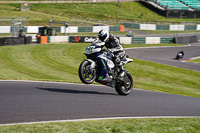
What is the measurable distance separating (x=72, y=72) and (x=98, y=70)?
9000 millimetres

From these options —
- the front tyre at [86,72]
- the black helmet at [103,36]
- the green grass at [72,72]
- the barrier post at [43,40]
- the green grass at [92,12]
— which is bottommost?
the green grass at [72,72]

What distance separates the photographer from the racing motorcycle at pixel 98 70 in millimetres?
9898

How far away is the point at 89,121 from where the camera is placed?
709cm

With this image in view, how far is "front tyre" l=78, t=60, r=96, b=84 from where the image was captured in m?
9.73

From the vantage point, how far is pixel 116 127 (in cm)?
656

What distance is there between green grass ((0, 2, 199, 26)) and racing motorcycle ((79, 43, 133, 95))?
54.1 m

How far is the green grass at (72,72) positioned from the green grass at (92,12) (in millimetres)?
40055

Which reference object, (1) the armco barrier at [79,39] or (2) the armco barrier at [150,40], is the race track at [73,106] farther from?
(2) the armco barrier at [150,40]

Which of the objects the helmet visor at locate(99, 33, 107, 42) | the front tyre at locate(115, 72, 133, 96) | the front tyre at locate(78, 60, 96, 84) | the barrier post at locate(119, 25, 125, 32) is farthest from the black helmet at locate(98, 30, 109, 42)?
the barrier post at locate(119, 25, 125, 32)

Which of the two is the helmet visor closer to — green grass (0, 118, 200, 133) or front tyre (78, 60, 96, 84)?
front tyre (78, 60, 96, 84)

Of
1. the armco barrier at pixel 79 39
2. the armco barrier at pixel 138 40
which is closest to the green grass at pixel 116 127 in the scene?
the armco barrier at pixel 79 39

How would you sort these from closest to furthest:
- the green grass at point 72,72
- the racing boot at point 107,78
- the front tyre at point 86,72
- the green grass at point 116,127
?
1. the green grass at point 116,127
2. the front tyre at point 86,72
3. the racing boot at point 107,78
4. the green grass at point 72,72

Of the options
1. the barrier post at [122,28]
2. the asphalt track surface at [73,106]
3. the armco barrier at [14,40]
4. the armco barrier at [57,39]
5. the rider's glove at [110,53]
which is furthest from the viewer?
the barrier post at [122,28]

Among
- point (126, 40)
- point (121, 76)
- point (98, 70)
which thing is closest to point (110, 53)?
point (98, 70)
